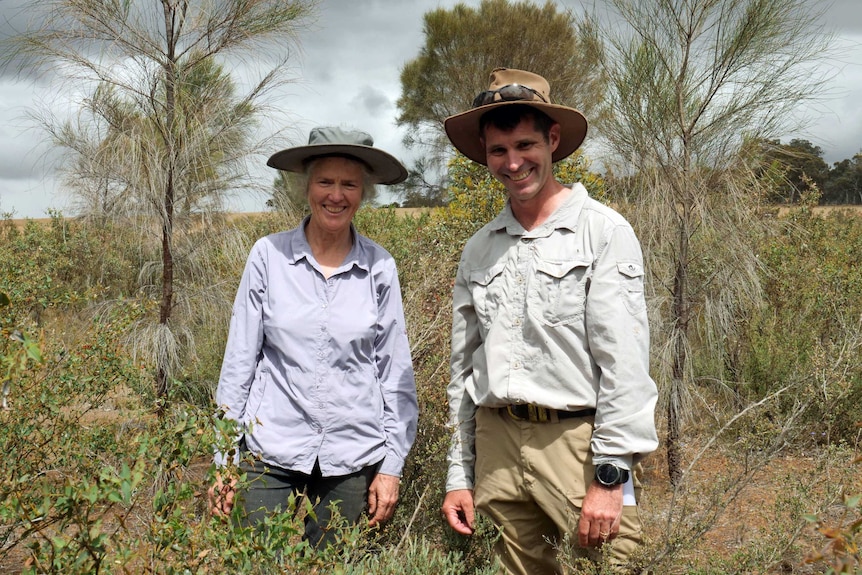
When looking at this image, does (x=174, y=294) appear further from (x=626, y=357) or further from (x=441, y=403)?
(x=626, y=357)

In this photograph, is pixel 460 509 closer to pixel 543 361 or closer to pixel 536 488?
pixel 536 488

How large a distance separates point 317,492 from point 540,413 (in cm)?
79

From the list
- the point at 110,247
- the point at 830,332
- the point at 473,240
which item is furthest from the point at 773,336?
the point at 110,247

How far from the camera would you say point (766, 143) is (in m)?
4.76

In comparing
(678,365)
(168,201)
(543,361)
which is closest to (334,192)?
(543,361)

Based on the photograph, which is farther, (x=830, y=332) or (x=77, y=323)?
(x=830, y=332)

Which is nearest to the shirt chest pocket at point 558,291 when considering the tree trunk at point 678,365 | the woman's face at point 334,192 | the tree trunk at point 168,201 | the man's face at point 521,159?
the man's face at point 521,159

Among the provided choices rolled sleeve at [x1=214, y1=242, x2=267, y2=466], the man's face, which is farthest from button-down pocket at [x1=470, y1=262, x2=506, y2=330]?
rolled sleeve at [x1=214, y1=242, x2=267, y2=466]

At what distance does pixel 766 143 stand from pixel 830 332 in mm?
1809

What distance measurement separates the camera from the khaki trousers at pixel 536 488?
6.79ft

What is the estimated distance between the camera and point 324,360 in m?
2.38

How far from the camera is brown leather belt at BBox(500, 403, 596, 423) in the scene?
6.93 ft

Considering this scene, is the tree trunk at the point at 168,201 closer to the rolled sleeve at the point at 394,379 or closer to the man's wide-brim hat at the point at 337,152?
the man's wide-brim hat at the point at 337,152

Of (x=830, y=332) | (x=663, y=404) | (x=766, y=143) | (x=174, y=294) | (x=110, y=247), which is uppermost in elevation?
(x=766, y=143)
